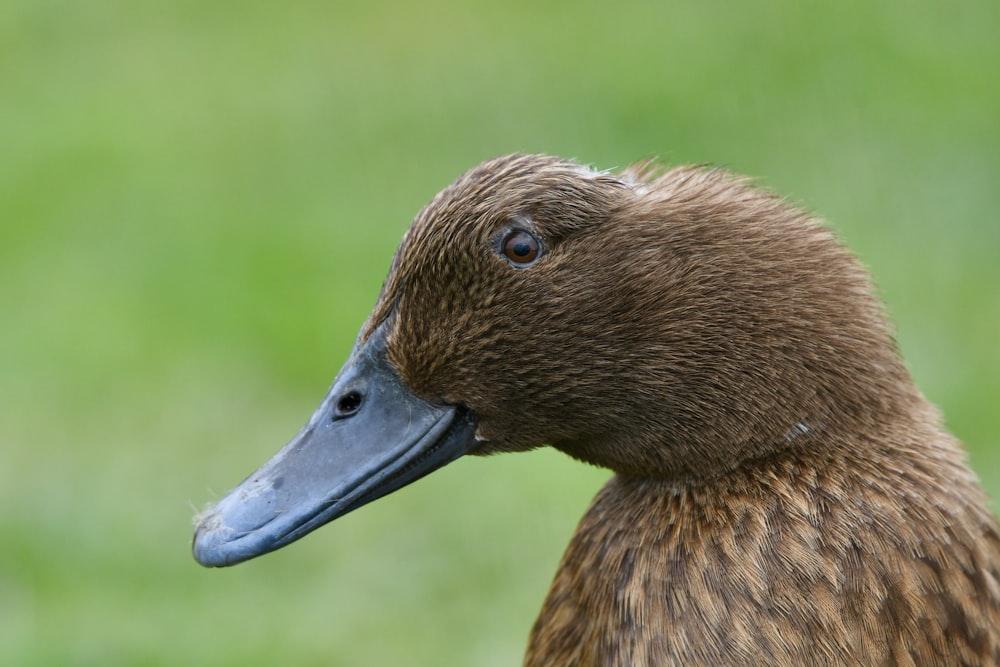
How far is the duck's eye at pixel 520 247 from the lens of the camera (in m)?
2.26

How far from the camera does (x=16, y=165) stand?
6.68 m

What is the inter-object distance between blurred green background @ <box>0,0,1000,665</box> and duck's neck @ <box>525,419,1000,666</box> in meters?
1.86

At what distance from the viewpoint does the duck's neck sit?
2.20 meters

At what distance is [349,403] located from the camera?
97.3 inches

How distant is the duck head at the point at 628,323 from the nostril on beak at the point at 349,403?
102 millimetres

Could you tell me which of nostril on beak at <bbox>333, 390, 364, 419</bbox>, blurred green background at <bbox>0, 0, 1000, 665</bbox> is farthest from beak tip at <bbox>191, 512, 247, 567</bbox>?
blurred green background at <bbox>0, 0, 1000, 665</bbox>

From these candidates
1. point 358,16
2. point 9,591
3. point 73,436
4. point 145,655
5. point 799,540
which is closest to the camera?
point 799,540

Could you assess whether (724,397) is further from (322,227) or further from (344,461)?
(322,227)

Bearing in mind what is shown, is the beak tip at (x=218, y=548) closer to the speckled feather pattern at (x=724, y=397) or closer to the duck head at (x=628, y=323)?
the duck head at (x=628, y=323)

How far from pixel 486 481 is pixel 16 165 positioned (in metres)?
3.20

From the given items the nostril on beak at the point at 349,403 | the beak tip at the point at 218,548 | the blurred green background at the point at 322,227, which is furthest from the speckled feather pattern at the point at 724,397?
the blurred green background at the point at 322,227

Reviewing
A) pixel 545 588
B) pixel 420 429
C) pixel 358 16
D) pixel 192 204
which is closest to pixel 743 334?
pixel 420 429

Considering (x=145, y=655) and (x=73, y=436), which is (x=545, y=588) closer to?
(x=145, y=655)

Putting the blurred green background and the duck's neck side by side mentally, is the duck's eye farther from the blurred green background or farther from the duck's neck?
the blurred green background
